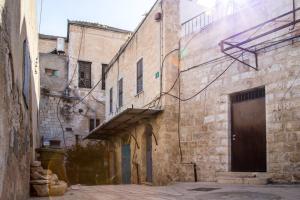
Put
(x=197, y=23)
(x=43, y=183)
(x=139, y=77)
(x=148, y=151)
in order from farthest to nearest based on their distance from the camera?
(x=139, y=77)
(x=148, y=151)
(x=197, y=23)
(x=43, y=183)

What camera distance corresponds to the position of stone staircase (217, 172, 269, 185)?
8.42 m

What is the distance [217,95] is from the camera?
1042 cm

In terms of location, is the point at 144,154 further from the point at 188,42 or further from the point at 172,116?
the point at 188,42

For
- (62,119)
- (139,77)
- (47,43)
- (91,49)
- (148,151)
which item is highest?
(47,43)

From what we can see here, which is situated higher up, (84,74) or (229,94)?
(84,74)

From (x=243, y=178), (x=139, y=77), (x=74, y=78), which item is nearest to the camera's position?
(x=243, y=178)

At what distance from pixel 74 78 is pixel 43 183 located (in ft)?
49.7

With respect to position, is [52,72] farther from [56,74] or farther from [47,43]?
[47,43]

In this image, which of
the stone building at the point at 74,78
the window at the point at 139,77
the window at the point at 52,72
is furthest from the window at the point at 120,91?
the window at the point at 52,72

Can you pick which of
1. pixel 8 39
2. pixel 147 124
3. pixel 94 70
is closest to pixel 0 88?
pixel 8 39

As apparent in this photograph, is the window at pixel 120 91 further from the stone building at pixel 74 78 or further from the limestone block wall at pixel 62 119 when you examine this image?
the limestone block wall at pixel 62 119

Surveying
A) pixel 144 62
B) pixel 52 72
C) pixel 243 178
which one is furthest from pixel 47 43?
pixel 243 178

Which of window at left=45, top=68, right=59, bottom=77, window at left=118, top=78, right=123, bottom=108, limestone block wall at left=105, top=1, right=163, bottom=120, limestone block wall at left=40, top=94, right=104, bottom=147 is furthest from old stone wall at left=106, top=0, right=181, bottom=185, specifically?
window at left=45, top=68, right=59, bottom=77

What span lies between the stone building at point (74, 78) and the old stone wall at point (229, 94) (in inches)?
467
